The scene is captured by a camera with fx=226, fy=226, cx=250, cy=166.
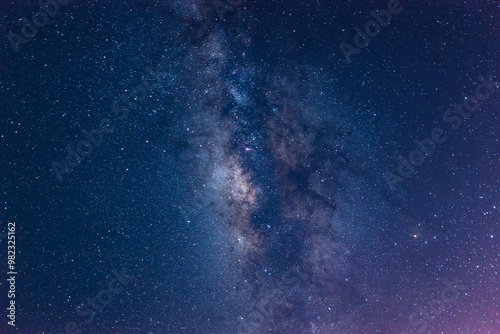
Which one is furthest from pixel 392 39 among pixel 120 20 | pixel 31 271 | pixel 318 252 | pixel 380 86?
pixel 31 271

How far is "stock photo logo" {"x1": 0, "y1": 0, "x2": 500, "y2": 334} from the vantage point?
7.56 ft

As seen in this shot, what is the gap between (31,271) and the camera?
2.43 metres

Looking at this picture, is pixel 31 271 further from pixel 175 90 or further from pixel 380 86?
pixel 380 86
